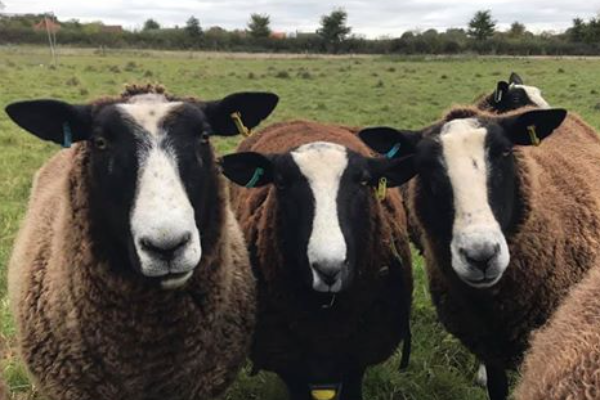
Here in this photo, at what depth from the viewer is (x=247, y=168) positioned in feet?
12.3

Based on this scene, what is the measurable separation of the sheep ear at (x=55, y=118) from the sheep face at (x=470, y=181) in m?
1.62

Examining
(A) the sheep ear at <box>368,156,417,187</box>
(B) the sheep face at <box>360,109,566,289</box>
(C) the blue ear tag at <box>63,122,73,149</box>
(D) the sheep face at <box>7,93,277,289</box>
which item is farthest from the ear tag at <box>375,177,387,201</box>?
(C) the blue ear tag at <box>63,122,73,149</box>

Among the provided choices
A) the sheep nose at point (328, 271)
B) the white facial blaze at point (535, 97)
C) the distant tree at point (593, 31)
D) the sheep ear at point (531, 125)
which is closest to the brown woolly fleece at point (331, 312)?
the sheep nose at point (328, 271)

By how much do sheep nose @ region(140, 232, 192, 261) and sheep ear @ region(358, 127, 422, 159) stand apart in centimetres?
161

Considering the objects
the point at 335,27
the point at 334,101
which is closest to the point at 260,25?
the point at 335,27

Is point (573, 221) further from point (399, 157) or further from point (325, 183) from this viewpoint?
point (325, 183)

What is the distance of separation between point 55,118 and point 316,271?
56.1 inches

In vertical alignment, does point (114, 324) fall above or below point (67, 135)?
below

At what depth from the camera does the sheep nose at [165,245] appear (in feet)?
8.78

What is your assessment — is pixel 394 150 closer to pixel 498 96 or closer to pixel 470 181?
pixel 470 181

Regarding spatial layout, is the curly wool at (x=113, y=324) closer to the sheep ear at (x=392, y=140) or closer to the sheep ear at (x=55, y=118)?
the sheep ear at (x=55, y=118)

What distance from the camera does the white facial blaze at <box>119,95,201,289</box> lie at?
2.69 metres

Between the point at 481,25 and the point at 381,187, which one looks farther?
the point at 481,25

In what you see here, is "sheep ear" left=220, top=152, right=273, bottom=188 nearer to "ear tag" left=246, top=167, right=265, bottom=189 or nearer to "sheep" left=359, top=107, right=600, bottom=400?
"ear tag" left=246, top=167, right=265, bottom=189
